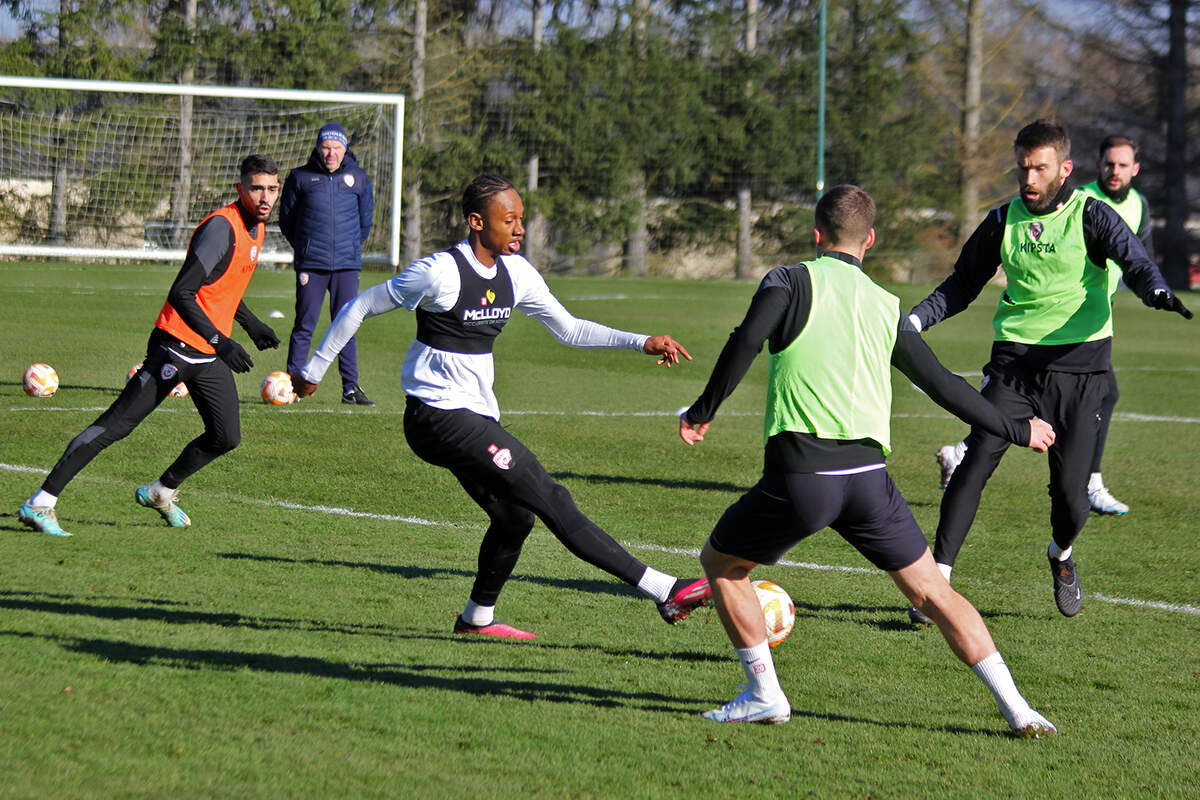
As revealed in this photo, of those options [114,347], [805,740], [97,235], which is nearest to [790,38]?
[97,235]

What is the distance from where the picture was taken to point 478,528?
811 centimetres

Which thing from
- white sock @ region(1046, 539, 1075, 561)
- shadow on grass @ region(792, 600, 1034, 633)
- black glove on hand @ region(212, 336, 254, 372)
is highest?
black glove on hand @ region(212, 336, 254, 372)

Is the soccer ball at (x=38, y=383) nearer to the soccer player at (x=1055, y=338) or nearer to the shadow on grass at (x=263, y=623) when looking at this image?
the shadow on grass at (x=263, y=623)

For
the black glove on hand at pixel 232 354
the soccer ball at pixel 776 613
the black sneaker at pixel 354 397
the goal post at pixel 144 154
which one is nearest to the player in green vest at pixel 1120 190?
the soccer ball at pixel 776 613

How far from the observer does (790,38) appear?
36.5 m

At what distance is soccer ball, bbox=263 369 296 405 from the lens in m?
12.4

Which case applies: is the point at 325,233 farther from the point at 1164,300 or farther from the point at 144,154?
the point at 144,154

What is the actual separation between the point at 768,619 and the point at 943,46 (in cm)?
3829

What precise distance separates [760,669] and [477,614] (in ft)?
5.07

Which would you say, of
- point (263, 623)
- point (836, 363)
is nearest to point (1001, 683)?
point (836, 363)

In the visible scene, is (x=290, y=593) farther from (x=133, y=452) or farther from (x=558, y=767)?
(x=133, y=452)

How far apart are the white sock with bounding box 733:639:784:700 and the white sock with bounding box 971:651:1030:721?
68cm

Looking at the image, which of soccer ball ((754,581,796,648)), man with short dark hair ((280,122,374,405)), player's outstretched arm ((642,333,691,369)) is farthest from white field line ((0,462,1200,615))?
man with short dark hair ((280,122,374,405))

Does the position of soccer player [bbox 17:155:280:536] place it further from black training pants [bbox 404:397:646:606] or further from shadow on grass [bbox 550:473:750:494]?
shadow on grass [bbox 550:473:750:494]
